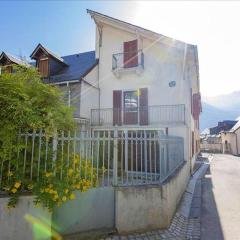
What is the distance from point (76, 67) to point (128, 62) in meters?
4.16

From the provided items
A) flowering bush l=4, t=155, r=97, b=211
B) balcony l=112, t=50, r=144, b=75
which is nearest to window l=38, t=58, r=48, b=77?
balcony l=112, t=50, r=144, b=75

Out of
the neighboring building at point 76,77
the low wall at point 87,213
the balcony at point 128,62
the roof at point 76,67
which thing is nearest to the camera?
the low wall at point 87,213

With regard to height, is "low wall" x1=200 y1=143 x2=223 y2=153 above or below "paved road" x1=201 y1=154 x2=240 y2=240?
above

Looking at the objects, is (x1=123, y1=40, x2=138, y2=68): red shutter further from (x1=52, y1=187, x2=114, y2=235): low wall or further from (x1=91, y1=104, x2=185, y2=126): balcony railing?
(x1=52, y1=187, x2=114, y2=235): low wall

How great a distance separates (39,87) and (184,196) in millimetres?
6529

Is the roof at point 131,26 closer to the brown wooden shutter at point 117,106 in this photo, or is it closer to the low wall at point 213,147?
the brown wooden shutter at point 117,106

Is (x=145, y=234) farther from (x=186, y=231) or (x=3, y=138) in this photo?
(x=3, y=138)

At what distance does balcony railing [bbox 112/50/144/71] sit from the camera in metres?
15.5

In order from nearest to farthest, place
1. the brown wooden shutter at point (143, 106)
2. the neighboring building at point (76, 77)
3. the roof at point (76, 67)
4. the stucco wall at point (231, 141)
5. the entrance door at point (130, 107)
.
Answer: the brown wooden shutter at point (143, 106), the neighboring building at point (76, 77), the entrance door at point (130, 107), the roof at point (76, 67), the stucco wall at point (231, 141)

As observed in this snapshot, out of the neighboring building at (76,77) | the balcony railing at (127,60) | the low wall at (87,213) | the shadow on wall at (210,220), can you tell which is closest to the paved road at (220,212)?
the shadow on wall at (210,220)

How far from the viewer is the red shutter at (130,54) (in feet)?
51.7

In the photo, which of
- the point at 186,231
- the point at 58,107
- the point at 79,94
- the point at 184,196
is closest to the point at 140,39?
the point at 79,94

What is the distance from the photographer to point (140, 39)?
1573 cm

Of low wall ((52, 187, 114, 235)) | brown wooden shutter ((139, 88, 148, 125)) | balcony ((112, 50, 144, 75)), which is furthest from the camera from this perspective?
balcony ((112, 50, 144, 75))
